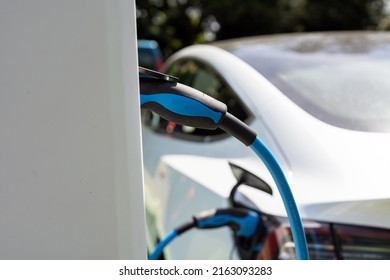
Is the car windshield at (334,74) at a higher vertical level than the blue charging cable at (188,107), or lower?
higher

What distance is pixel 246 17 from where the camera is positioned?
70.9 feet

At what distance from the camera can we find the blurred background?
20.7 m

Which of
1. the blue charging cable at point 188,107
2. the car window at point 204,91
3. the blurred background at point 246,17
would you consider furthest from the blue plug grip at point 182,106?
the blurred background at point 246,17

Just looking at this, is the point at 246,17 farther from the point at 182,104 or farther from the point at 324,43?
the point at 182,104

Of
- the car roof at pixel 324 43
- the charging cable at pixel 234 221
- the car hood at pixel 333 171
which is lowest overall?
the charging cable at pixel 234 221

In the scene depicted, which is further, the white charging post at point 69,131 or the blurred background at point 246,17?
the blurred background at point 246,17

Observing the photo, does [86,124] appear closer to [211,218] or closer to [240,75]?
[211,218]

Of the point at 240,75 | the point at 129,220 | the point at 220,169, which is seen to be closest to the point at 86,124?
the point at 129,220

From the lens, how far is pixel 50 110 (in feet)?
2.51

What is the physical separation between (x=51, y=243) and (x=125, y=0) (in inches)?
15.9

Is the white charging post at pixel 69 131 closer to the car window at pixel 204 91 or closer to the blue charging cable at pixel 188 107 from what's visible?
the blue charging cable at pixel 188 107

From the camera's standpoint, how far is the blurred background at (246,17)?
813 inches

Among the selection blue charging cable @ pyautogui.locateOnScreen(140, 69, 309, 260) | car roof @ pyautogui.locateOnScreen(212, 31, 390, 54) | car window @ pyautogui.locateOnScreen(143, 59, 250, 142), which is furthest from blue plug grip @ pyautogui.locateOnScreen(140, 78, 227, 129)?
car roof @ pyautogui.locateOnScreen(212, 31, 390, 54)

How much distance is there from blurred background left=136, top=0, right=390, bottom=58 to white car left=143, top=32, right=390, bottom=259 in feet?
59.0
